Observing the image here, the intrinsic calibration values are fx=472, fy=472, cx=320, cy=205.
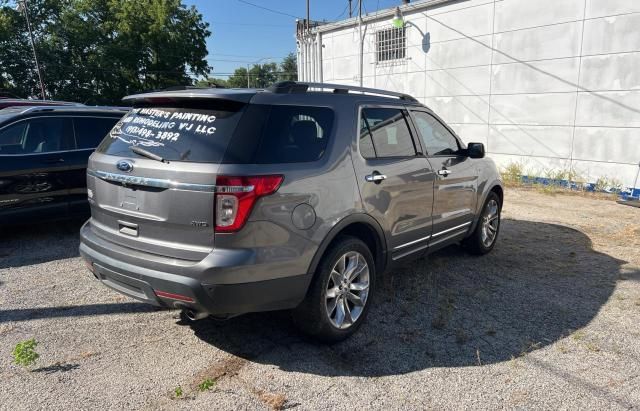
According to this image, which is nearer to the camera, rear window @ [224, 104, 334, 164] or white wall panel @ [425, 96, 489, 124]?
rear window @ [224, 104, 334, 164]

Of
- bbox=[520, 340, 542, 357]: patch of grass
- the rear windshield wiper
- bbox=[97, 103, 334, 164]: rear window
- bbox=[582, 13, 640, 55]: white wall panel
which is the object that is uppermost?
bbox=[582, 13, 640, 55]: white wall panel

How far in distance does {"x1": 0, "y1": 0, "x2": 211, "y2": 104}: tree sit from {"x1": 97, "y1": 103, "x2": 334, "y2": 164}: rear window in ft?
128

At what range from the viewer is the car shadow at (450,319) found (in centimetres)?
339

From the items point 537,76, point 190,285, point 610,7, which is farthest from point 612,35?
point 190,285

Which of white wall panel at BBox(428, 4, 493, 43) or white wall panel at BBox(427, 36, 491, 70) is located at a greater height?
white wall panel at BBox(428, 4, 493, 43)

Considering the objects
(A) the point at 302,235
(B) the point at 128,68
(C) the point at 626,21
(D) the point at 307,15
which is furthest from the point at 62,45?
(A) the point at 302,235

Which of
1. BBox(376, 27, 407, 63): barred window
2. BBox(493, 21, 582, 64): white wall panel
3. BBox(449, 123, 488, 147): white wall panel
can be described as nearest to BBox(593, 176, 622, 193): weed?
BBox(493, 21, 582, 64): white wall panel

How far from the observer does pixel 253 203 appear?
2.86 m

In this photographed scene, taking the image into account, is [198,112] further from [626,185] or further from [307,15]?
[307,15]

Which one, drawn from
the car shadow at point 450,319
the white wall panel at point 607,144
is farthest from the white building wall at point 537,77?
the car shadow at point 450,319

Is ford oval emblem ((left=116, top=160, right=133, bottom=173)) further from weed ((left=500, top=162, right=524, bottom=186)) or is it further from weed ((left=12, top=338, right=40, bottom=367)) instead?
weed ((left=500, top=162, right=524, bottom=186))

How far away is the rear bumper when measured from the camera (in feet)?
9.27

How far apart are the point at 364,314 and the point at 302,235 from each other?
1.05 metres

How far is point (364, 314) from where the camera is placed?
3.76 metres
